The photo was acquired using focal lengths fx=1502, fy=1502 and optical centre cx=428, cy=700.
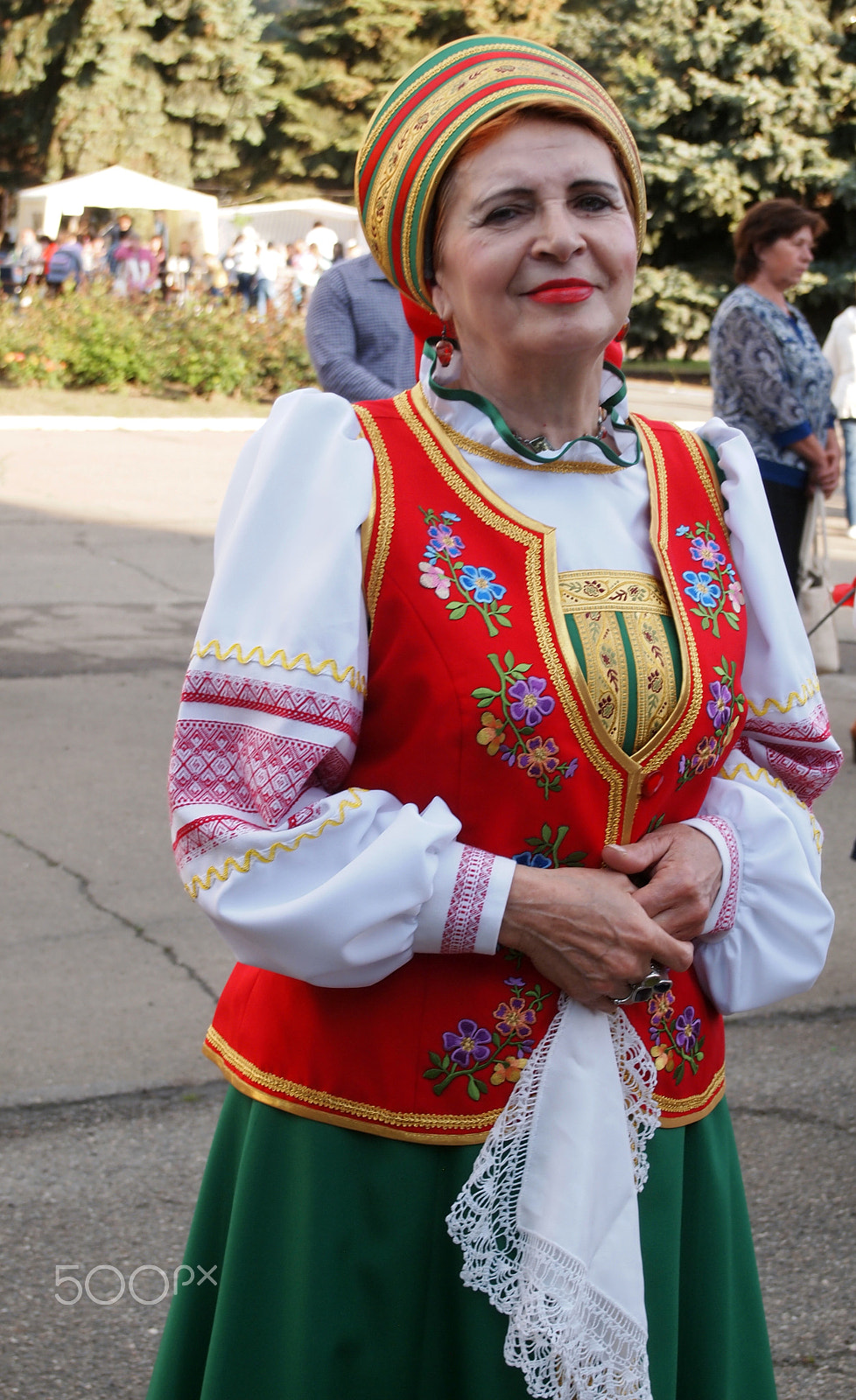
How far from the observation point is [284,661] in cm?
159

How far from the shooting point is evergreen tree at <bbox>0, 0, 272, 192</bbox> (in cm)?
3669

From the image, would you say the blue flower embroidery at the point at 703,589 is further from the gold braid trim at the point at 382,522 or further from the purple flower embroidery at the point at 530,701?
the gold braid trim at the point at 382,522

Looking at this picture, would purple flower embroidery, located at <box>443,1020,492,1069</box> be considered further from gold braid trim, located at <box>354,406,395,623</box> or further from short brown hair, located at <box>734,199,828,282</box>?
short brown hair, located at <box>734,199,828,282</box>

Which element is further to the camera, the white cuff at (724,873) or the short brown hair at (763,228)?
the short brown hair at (763,228)

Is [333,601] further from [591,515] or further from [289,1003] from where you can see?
[289,1003]

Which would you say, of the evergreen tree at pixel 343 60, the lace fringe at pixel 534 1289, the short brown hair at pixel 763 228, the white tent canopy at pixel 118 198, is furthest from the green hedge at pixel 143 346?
the evergreen tree at pixel 343 60

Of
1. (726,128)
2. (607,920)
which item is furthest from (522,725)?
(726,128)

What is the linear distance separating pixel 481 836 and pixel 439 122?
0.81 metres

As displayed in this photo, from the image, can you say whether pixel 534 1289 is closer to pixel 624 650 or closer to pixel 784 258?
pixel 624 650

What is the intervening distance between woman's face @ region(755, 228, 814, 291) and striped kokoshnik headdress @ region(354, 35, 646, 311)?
14.6ft

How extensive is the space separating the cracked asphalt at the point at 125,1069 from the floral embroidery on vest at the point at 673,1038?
0.62 metres

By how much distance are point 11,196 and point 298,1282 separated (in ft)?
145

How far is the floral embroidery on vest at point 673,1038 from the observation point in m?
1.75

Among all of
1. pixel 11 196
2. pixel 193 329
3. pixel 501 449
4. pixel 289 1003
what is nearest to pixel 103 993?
pixel 289 1003
